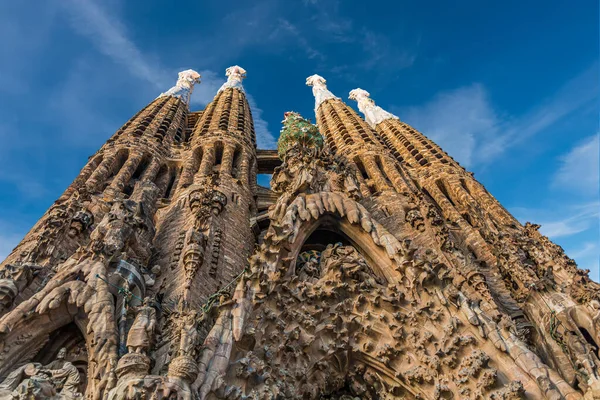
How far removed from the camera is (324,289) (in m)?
8.60

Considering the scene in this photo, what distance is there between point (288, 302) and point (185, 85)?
1020 inches

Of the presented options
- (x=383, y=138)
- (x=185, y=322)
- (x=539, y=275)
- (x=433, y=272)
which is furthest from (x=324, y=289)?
(x=383, y=138)

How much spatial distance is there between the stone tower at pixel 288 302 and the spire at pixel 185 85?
15201mm

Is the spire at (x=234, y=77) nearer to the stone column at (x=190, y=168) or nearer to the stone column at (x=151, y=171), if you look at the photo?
the stone column at (x=190, y=168)

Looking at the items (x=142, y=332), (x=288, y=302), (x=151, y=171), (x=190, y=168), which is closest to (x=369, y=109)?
(x=190, y=168)

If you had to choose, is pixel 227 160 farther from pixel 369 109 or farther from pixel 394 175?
pixel 369 109

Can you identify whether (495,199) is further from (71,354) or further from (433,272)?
(71,354)

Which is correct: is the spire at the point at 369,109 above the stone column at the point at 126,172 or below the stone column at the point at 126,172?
above

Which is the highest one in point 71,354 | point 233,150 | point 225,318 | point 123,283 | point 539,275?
point 233,150

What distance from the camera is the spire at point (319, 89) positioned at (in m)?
34.9

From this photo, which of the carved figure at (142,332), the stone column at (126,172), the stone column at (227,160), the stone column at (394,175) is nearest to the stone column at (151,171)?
the stone column at (126,172)

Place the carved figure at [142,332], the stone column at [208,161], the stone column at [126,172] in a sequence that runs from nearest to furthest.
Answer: the carved figure at [142,332] → the stone column at [126,172] → the stone column at [208,161]

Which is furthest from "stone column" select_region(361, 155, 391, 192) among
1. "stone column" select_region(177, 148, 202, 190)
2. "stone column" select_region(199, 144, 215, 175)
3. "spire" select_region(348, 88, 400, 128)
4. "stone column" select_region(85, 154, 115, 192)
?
"spire" select_region(348, 88, 400, 128)

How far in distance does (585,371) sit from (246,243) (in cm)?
790
